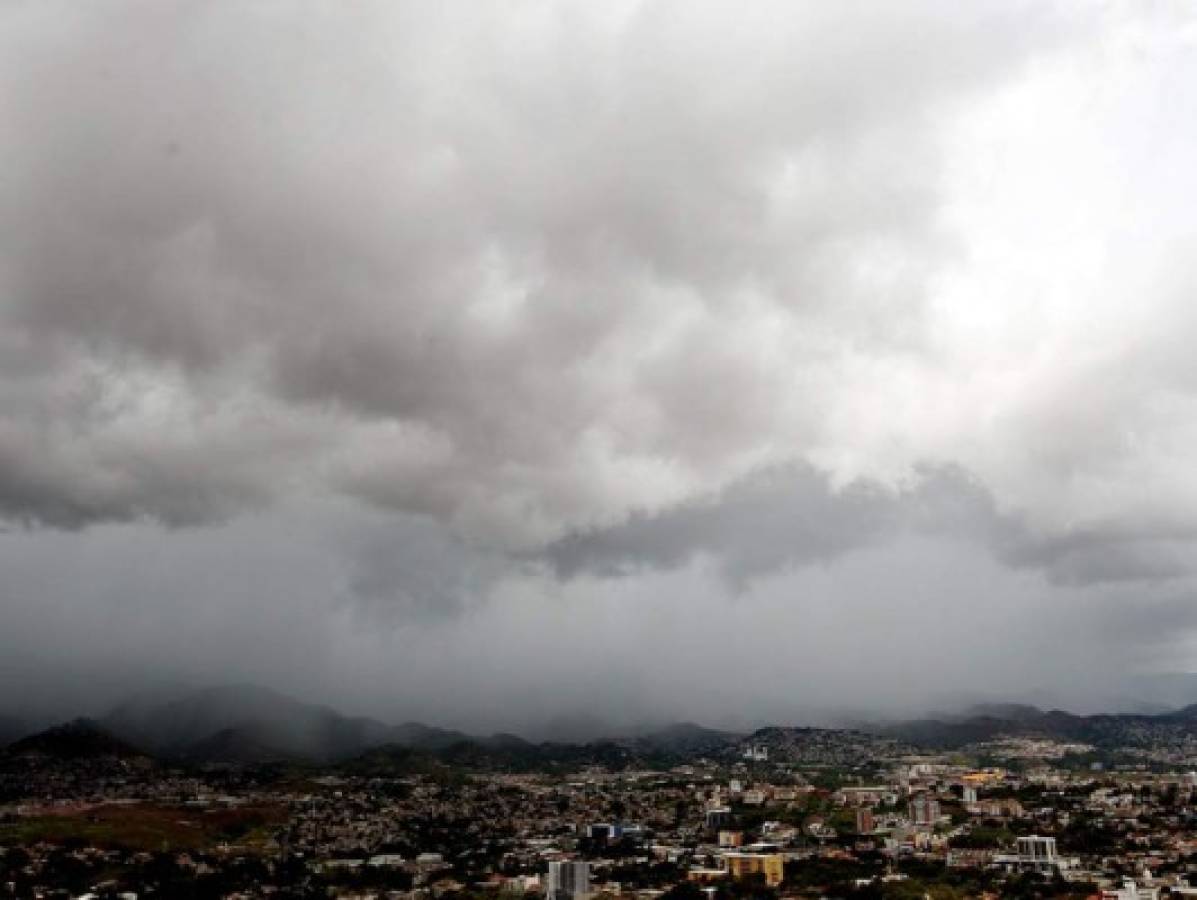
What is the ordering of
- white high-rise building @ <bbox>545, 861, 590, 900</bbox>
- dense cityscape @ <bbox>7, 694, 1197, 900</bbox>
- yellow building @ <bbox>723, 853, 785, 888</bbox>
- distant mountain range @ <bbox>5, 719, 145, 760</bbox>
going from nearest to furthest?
white high-rise building @ <bbox>545, 861, 590, 900</bbox> → dense cityscape @ <bbox>7, 694, 1197, 900</bbox> → yellow building @ <bbox>723, 853, 785, 888</bbox> → distant mountain range @ <bbox>5, 719, 145, 760</bbox>

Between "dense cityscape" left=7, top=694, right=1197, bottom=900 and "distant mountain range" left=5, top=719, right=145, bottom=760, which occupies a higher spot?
"distant mountain range" left=5, top=719, right=145, bottom=760

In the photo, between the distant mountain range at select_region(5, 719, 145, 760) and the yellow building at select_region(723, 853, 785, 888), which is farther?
the distant mountain range at select_region(5, 719, 145, 760)

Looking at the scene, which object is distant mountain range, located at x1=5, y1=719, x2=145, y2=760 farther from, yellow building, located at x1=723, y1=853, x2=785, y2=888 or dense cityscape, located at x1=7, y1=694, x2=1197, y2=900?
yellow building, located at x1=723, y1=853, x2=785, y2=888

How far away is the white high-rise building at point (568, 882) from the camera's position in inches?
2532

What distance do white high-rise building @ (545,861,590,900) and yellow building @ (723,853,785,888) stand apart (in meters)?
10.5

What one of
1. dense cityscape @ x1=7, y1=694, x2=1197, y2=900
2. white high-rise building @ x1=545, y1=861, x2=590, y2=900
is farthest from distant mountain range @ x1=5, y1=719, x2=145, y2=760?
white high-rise building @ x1=545, y1=861, x2=590, y2=900

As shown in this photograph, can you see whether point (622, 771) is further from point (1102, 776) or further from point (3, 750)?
point (3, 750)

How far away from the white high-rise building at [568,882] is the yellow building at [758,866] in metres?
10.5

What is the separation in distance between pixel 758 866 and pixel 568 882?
1373 cm

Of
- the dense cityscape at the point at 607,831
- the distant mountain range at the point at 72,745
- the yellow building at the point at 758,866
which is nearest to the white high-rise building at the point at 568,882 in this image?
the dense cityscape at the point at 607,831

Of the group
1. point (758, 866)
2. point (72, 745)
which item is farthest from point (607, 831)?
point (72, 745)

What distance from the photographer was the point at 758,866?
71.1 metres

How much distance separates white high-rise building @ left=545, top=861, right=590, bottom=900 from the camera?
64.3 m

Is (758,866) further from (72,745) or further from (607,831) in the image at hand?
(72,745)
